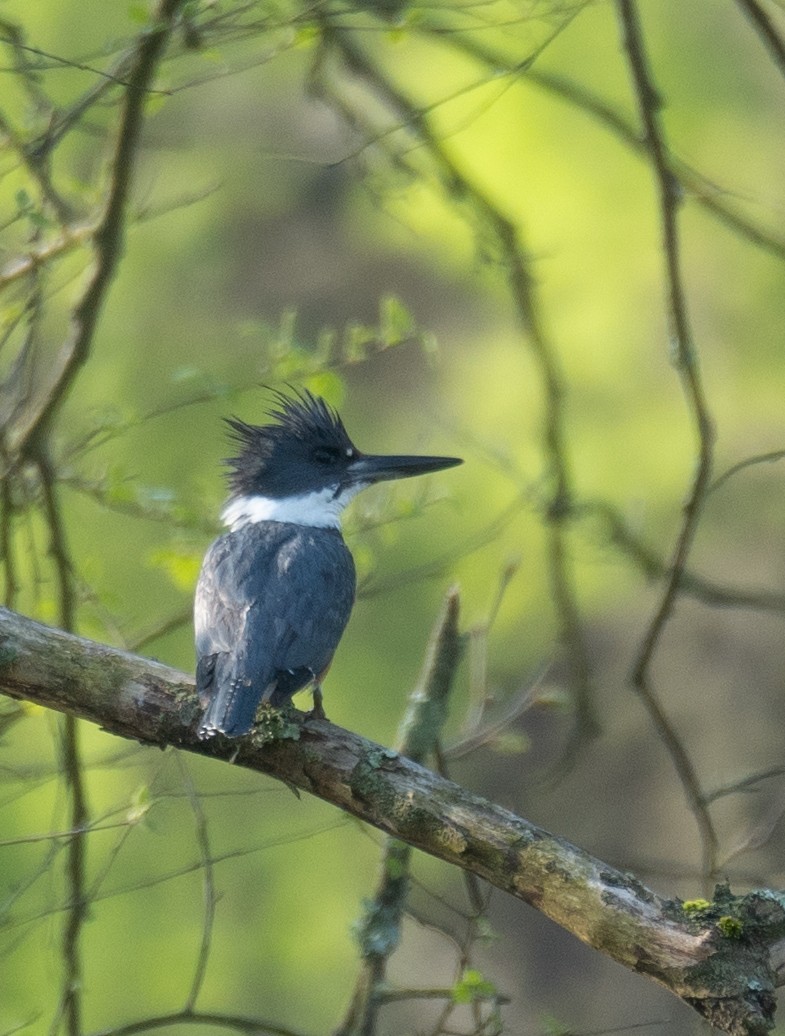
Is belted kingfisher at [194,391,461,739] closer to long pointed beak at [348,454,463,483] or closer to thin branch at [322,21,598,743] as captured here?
long pointed beak at [348,454,463,483]

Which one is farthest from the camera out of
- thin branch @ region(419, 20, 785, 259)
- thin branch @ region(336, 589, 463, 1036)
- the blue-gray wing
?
thin branch @ region(419, 20, 785, 259)

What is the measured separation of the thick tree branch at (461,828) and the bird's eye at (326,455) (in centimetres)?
145

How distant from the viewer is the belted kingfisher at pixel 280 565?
3.05m

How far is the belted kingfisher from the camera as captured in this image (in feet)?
10.0

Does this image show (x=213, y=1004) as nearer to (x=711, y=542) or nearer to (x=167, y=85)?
(x=711, y=542)

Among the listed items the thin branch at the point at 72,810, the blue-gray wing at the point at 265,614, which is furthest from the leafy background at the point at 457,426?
the thin branch at the point at 72,810

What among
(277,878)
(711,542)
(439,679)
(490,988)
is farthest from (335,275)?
(490,988)

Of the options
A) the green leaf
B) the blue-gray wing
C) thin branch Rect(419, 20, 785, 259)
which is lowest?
the green leaf

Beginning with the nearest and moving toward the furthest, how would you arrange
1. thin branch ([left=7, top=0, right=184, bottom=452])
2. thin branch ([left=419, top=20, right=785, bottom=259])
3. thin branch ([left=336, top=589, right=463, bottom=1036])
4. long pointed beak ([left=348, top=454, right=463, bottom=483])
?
thin branch ([left=336, top=589, right=463, bottom=1036]) < thin branch ([left=7, top=0, right=184, bottom=452]) < thin branch ([left=419, top=20, right=785, bottom=259]) < long pointed beak ([left=348, top=454, right=463, bottom=483])

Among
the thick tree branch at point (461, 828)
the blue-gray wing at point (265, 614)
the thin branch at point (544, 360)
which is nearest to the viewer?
the thick tree branch at point (461, 828)

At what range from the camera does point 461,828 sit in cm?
255

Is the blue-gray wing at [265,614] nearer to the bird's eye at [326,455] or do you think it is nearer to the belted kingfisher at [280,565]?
the belted kingfisher at [280,565]

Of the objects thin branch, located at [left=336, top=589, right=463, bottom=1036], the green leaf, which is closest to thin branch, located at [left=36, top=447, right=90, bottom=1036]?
thin branch, located at [left=336, top=589, right=463, bottom=1036]

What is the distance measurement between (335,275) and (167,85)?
398 centimetres
